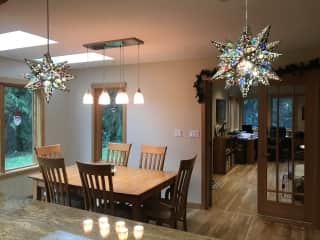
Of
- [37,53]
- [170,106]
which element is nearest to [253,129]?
[170,106]

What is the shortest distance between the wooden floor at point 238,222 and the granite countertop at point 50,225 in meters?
2.42

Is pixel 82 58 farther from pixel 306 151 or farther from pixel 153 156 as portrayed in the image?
pixel 306 151

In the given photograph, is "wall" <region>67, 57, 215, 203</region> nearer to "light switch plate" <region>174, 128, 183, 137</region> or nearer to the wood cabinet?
"light switch plate" <region>174, 128, 183, 137</region>

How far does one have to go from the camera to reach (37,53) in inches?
172

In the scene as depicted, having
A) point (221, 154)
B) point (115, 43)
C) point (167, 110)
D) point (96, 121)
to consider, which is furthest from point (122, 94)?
point (221, 154)

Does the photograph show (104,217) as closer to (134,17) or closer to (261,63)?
(261,63)

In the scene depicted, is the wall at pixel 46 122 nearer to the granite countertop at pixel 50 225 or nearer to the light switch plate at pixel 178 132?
the light switch plate at pixel 178 132

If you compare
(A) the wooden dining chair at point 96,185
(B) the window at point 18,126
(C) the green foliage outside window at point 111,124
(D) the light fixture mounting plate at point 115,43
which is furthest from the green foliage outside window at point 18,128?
(A) the wooden dining chair at point 96,185

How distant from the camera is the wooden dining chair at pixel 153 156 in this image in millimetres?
4055

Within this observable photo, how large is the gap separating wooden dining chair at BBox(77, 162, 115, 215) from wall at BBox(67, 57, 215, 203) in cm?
210

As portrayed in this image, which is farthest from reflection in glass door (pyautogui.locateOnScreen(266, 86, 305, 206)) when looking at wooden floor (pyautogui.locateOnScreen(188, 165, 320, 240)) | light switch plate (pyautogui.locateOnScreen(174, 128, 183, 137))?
light switch plate (pyautogui.locateOnScreen(174, 128, 183, 137))

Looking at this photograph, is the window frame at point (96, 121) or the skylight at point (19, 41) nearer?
the skylight at point (19, 41)

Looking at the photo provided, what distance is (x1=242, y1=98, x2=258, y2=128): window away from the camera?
10.2 metres

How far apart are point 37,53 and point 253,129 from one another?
25.3 feet
